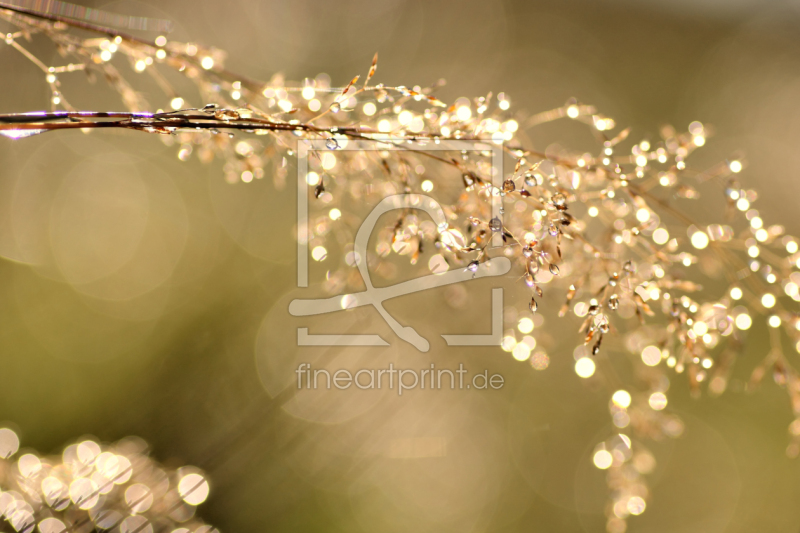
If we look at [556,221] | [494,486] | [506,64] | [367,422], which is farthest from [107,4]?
[494,486]

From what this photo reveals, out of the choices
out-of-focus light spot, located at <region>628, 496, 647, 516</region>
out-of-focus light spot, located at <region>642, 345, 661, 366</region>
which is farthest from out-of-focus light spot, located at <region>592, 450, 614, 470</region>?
out-of-focus light spot, located at <region>642, 345, 661, 366</region>

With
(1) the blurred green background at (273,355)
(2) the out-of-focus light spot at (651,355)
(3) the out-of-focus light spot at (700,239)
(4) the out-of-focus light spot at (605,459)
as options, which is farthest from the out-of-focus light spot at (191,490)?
(3) the out-of-focus light spot at (700,239)

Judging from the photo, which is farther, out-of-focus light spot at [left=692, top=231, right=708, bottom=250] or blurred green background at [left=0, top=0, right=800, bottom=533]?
blurred green background at [left=0, top=0, right=800, bottom=533]

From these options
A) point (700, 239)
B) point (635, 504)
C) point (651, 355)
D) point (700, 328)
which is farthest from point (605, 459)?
point (700, 239)

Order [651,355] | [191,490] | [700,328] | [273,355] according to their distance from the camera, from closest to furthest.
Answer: [700,328] < [651,355] < [191,490] < [273,355]

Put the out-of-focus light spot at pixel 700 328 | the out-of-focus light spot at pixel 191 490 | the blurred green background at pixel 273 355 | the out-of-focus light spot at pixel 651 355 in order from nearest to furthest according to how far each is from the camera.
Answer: the out-of-focus light spot at pixel 700 328 < the out-of-focus light spot at pixel 651 355 < the out-of-focus light spot at pixel 191 490 < the blurred green background at pixel 273 355

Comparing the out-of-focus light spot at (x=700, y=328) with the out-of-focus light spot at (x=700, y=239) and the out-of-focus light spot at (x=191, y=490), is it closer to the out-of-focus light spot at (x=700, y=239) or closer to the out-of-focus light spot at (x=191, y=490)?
the out-of-focus light spot at (x=700, y=239)

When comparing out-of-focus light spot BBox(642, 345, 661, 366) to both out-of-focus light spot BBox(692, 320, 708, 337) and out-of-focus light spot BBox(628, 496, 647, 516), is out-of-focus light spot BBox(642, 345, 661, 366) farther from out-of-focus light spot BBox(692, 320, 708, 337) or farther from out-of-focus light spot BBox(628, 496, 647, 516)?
out-of-focus light spot BBox(628, 496, 647, 516)

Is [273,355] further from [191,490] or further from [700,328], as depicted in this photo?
[700,328]

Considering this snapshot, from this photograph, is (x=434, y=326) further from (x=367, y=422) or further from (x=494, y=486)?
(x=494, y=486)
